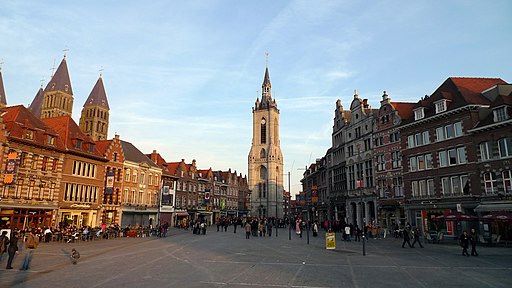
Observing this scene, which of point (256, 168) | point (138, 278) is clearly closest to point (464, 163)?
point (138, 278)

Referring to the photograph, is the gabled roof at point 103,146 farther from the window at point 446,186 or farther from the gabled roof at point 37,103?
the gabled roof at point 37,103

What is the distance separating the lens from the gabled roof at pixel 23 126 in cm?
3263

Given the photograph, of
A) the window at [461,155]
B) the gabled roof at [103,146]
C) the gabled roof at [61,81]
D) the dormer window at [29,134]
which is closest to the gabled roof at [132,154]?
the gabled roof at [103,146]

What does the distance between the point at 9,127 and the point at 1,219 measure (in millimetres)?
8554

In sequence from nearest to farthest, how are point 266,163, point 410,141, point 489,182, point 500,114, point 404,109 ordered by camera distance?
point 500,114
point 489,182
point 410,141
point 404,109
point 266,163

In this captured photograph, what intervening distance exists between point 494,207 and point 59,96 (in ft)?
334

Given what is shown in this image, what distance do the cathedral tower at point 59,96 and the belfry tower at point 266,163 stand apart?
57.0m

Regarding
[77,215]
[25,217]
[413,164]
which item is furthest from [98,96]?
[413,164]

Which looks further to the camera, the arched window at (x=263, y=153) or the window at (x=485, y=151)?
the arched window at (x=263, y=153)

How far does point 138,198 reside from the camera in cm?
5141

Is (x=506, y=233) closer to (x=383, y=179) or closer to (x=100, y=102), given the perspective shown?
(x=383, y=179)

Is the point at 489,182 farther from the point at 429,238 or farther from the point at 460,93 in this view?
the point at 460,93

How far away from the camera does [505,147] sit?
92.1ft

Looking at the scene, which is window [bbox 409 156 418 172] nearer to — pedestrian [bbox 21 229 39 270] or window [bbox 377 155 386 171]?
window [bbox 377 155 386 171]
